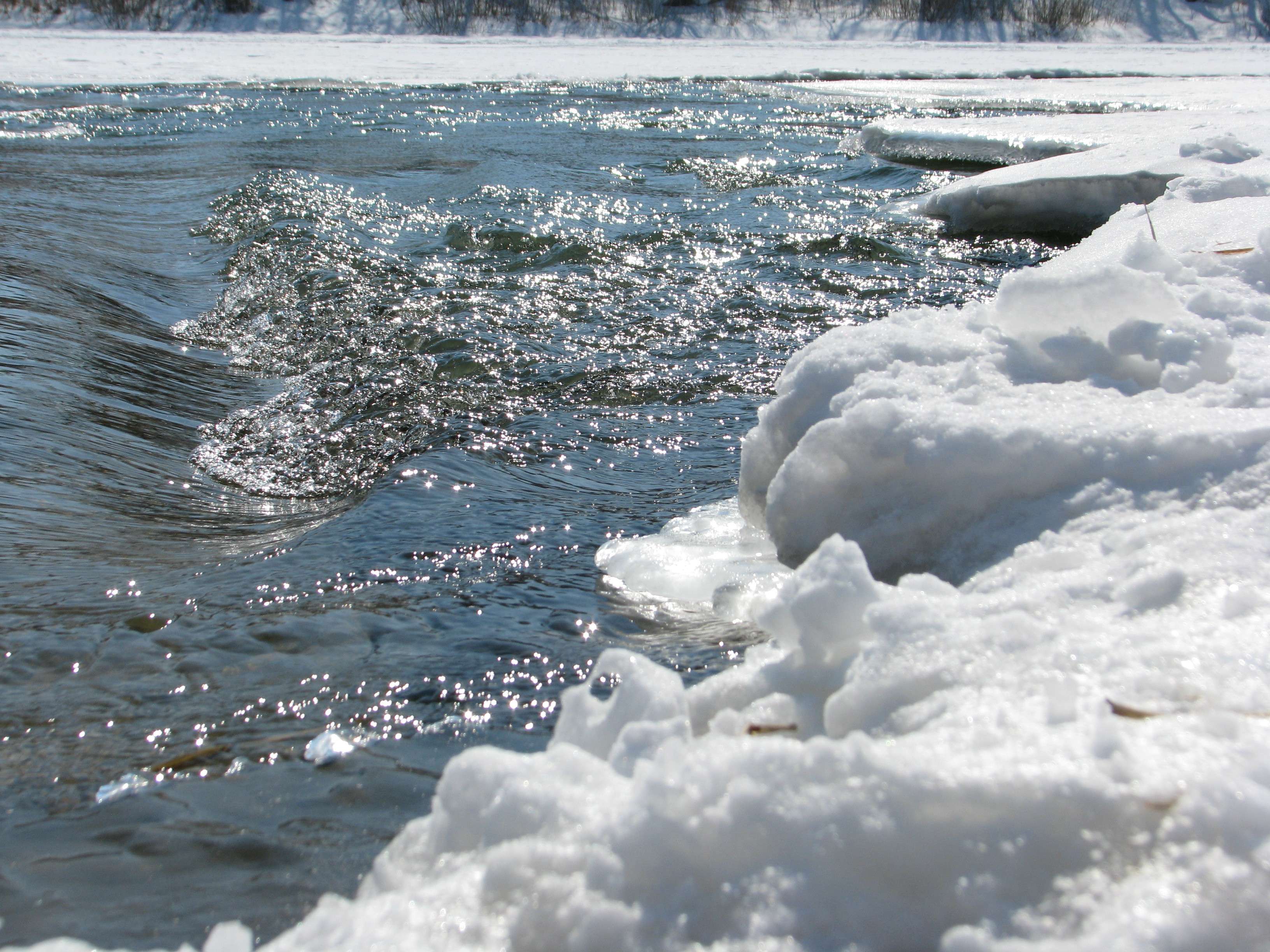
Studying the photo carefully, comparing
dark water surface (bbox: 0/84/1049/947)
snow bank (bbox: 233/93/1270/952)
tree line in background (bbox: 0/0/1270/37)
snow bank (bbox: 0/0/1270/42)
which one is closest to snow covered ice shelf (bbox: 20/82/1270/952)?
snow bank (bbox: 233/93/1270/952)

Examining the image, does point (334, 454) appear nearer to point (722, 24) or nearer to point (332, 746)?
point (332, 746)

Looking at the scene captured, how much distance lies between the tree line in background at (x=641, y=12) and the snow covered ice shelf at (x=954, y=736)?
1001 inches

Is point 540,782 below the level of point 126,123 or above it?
below

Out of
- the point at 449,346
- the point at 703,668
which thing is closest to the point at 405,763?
the point at 703,668

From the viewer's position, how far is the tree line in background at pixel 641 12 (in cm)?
2397

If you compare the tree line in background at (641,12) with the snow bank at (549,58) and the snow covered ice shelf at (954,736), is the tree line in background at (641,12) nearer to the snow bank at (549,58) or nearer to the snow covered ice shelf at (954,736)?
the snow bank at (549,58)

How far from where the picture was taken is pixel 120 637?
2119 millimetres

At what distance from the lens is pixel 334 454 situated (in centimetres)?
347

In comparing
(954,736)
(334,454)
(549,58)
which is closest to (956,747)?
(954,736)

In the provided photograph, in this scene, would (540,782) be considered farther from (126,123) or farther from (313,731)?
(126,123)

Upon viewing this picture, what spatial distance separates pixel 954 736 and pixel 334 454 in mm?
2754

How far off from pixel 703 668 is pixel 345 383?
264 cm

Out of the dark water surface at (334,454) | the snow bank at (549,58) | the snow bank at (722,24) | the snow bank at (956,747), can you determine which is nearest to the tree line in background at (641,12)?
the snow bank at (722,24)

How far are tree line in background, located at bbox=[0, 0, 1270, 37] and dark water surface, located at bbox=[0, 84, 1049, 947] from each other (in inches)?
718
